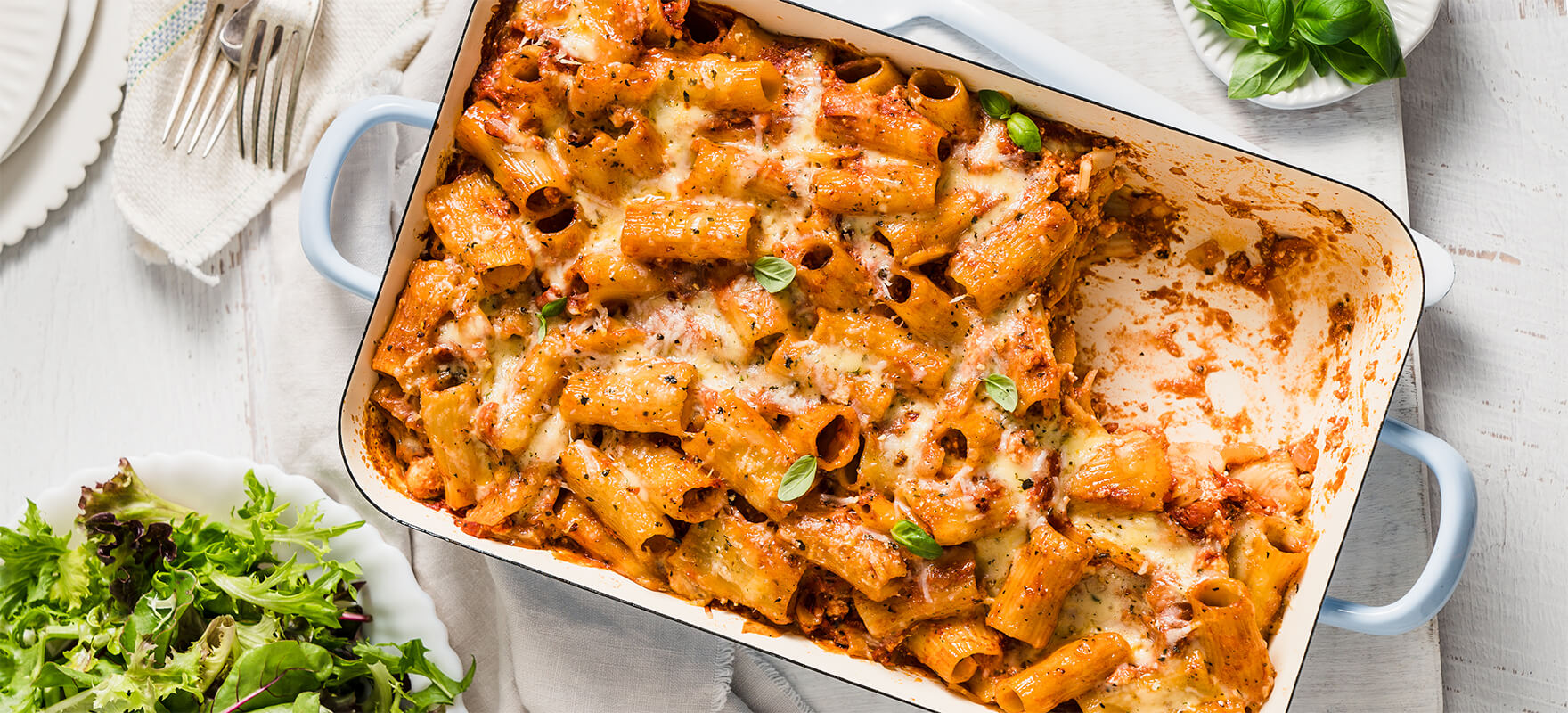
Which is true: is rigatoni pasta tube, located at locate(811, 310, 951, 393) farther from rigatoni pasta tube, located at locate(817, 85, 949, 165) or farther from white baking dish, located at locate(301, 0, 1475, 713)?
white baking dish, located at locate(301, 0, 1475, 713)

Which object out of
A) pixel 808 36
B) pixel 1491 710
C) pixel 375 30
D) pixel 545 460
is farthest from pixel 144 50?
pixel 1491 710

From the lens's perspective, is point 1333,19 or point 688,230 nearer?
point 688,230

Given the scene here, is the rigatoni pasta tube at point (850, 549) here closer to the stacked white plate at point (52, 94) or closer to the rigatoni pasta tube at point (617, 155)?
the rigatoni pasta tube at point (617, 155)

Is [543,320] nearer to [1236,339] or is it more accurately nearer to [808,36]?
[808,36]

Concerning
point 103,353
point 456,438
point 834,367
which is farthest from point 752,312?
point 103,353

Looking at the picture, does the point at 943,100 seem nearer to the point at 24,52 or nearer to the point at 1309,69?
the point at 1309,69

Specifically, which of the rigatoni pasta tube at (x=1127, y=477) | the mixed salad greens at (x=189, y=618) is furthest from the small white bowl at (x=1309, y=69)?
the mixed salad greens at (x=189, y=618)
